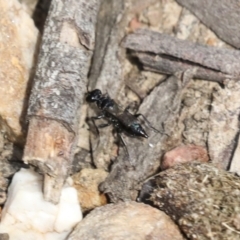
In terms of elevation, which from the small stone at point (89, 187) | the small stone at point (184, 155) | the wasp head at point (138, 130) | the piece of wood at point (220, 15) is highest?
the piece of wood at point (220, 15)

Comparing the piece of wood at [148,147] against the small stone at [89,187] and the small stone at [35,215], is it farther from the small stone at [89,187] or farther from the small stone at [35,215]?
the small stone at [35,215]

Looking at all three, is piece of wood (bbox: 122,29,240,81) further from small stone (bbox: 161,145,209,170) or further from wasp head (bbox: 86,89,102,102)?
small stone (bbox: 161,145,209,170)

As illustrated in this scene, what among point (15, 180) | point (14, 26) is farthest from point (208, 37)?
point (15, 180)

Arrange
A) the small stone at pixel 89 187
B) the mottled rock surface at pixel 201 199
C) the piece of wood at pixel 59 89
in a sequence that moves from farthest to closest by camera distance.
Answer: the small stone at pixel 89 187 → the piece of wood at pixel 59 89 → the mottled rock surface at pixel 201 199

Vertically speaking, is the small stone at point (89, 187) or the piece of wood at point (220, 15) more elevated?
the piece of wood at point (220, 15)

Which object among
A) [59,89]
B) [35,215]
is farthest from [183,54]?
[35,215]

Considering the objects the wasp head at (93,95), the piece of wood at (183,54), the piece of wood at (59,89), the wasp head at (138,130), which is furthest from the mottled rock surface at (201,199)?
the wasp head at (93,95)

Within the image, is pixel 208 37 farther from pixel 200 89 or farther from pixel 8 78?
pixel 8 78
